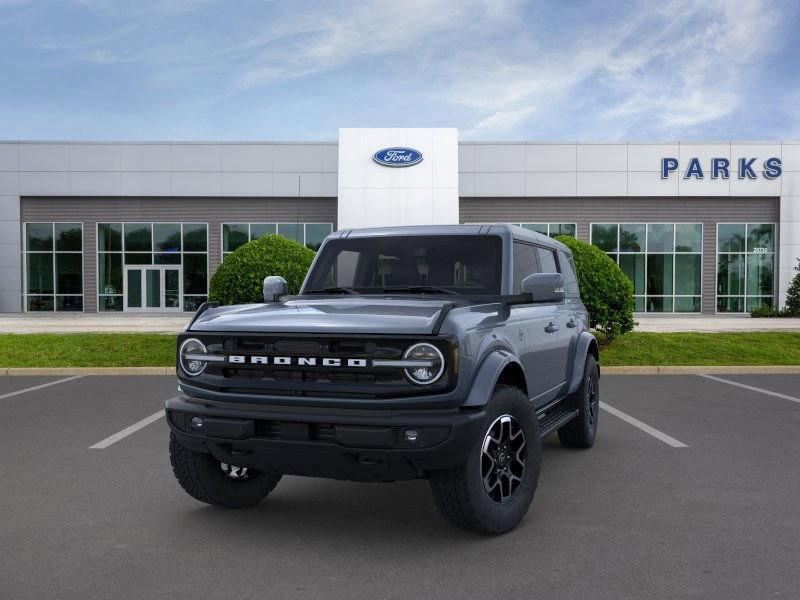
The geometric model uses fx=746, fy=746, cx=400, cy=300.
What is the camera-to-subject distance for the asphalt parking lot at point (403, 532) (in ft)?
11.9

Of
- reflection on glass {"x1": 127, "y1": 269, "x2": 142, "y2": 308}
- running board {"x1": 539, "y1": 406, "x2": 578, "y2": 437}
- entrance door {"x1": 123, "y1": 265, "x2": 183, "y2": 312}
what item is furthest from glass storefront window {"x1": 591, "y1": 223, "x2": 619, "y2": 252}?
running board {"x1": 539, "y1": 406, "x2": 578, "y2": 437}

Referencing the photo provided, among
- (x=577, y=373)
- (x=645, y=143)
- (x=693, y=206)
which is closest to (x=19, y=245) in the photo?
(x=645, y=143)

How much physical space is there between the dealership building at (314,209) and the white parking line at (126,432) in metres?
22.7

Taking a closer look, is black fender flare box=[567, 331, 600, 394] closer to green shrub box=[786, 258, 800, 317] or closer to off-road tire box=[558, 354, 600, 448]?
off-road tire box=[558, 354, 600, 448]

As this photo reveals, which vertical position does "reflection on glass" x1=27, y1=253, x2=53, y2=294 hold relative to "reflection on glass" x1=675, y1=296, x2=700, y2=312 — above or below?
above

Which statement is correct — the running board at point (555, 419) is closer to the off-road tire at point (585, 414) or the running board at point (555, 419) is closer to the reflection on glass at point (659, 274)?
the off-road tire at point (585, 414)

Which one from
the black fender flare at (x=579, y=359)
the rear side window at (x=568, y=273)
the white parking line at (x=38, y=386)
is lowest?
the white parking line at (x=38, y=386)

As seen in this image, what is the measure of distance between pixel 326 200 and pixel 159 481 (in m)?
26.8

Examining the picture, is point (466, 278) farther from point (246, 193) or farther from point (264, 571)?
point (246, 193)

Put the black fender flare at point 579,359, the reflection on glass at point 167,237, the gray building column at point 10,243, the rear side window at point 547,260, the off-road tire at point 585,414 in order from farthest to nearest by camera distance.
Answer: the reflection on glass at point 167,237 → the gray building column at point 10,243 → the off-road tire at point 585,414 → the black fender flare at point 579,359 → the rear side window at point 547,260

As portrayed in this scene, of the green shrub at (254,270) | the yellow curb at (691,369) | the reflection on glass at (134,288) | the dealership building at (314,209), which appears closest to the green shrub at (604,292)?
the yellow curb at (691,369)

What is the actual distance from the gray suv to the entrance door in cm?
2896

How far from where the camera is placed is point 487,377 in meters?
4.10

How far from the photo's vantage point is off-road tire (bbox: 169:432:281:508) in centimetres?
459
